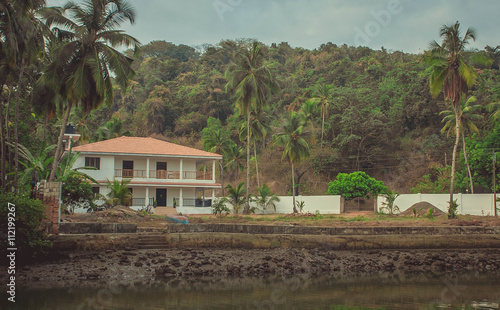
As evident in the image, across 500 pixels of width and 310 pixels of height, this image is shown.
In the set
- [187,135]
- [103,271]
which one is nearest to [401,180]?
[187,135]

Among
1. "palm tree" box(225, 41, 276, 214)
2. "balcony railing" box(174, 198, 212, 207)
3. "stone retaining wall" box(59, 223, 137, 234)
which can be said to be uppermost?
"palm tree" box(225, 41, 276, 214)

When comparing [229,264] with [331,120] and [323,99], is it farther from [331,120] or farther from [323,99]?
[331,120]

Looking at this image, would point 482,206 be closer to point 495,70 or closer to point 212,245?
point 212,245

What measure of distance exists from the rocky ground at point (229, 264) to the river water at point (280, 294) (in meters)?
0.72

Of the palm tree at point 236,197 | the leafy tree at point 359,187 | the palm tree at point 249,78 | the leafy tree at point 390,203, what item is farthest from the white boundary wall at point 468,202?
the palm tree at point 249,78

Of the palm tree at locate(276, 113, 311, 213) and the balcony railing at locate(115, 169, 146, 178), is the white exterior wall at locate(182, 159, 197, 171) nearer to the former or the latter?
the balcony railing at locate(115, 169, 146, 178)

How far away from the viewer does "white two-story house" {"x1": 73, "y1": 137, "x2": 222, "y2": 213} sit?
36812 millimetres

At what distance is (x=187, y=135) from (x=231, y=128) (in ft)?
22.5

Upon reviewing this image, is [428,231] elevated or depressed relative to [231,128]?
depressed

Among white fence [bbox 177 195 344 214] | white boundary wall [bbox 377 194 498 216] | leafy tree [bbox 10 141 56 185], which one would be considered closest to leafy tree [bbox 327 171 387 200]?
white fence [bbox 177 195 344 214]

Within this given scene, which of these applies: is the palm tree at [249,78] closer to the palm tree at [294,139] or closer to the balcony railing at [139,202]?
the palm tree at [294,139]

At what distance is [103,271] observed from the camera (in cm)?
1530

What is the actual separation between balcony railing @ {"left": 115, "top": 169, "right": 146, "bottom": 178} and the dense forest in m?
4.95

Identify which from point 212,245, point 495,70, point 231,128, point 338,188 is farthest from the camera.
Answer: point 231,128
